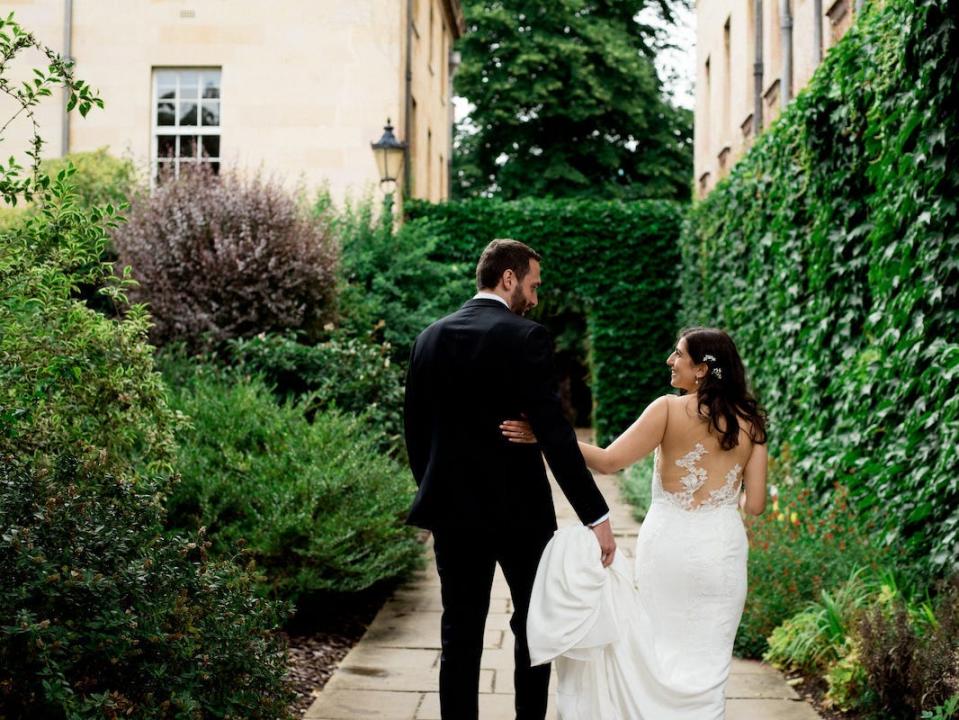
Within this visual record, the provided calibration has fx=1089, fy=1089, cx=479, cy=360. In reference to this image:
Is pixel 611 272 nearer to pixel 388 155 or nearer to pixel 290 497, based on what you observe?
pixel 388 155

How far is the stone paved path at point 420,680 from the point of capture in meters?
4.99

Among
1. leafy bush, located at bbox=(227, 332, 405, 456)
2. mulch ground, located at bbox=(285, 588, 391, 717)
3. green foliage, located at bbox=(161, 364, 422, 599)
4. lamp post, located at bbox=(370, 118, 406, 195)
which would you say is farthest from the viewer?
lamp post, located at bbox=(370, 118, 406, 195)

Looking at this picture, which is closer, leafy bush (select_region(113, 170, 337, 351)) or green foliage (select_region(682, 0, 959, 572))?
green foliage (select_region(682, 0, 959, 572))

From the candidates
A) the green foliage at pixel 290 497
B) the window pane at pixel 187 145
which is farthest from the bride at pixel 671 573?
the window pane at pixel 187 145

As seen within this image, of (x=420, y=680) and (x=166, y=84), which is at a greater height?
(x=166, y=84)

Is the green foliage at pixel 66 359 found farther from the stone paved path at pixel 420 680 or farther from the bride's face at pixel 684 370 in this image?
the bride's face at pixel 684 370

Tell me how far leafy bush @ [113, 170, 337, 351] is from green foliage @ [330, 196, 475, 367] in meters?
1.94

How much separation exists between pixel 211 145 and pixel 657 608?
13878mm

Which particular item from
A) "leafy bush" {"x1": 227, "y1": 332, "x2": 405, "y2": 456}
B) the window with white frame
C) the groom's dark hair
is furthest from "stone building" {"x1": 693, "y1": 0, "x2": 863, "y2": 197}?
the window with white frame

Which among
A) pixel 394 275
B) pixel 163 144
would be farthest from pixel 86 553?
pixel 163 144

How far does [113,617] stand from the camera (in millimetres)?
3139

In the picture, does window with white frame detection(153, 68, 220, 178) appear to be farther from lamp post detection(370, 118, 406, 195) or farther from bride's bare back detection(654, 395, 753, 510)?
bride's bare back detection(654, 395, 753, 510)

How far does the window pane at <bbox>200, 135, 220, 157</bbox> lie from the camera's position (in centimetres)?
1667

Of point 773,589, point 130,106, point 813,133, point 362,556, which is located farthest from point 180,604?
point 130,106
